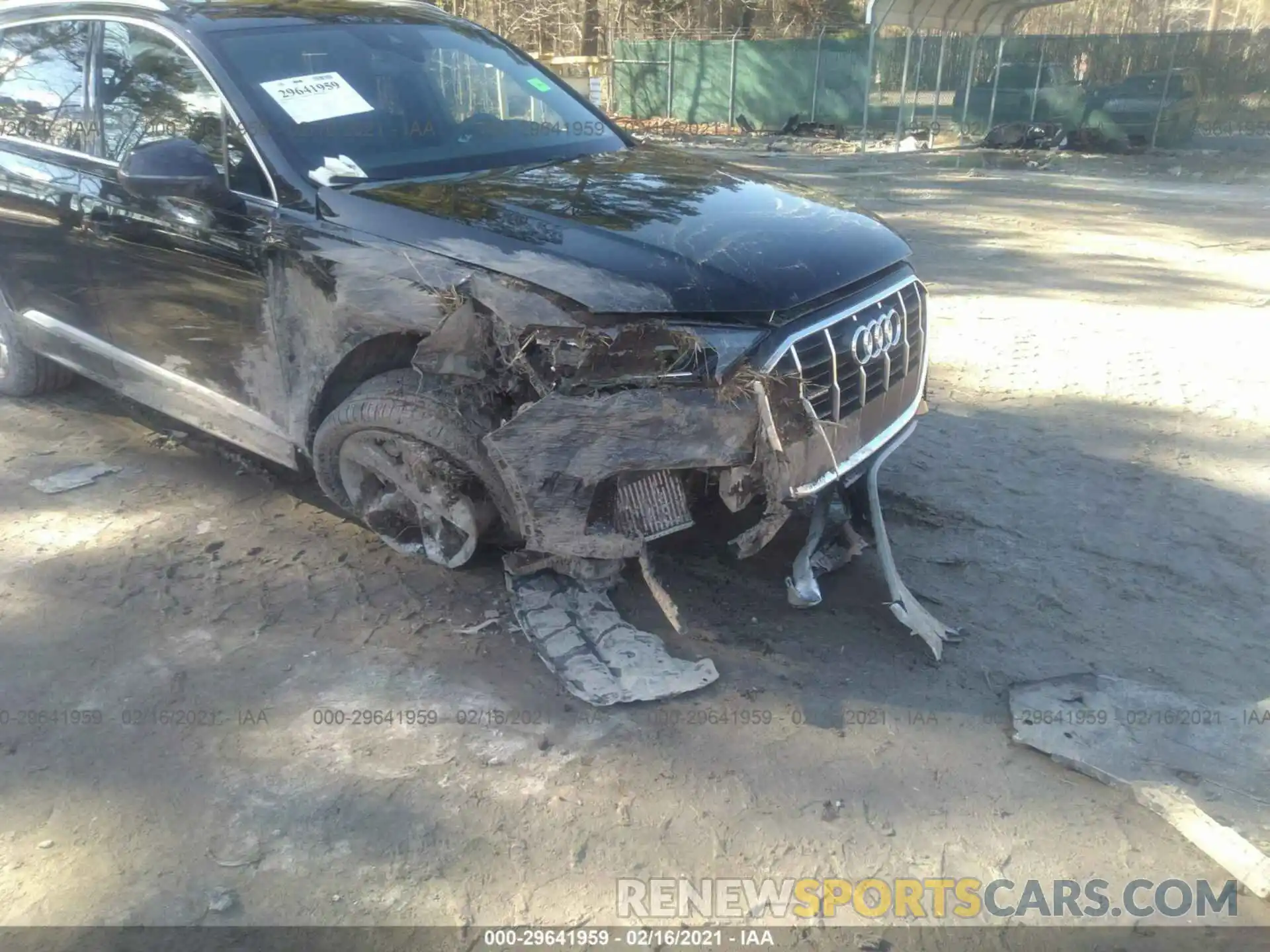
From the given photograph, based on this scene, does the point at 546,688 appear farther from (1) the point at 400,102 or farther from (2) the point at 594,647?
(1) the point at 400,102

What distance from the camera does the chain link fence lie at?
65.2 feet

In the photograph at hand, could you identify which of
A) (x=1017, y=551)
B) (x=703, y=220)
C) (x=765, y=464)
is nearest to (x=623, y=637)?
(x=765, y=464)

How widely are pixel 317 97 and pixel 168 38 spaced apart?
0.72 m

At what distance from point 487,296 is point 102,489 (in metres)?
2.58

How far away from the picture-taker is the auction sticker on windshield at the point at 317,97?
363 centimetres

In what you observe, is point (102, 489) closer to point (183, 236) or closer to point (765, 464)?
point (183, 236)

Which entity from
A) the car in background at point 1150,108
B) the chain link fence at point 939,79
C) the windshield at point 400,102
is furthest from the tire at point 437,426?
the car in background at point 1150,108

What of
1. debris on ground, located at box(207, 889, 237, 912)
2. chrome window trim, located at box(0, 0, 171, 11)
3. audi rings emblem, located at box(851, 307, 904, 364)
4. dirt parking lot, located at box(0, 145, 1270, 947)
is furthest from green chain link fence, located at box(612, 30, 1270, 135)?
debris on ground, located at box(207, 889, 237, 912)

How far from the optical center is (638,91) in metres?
26.9

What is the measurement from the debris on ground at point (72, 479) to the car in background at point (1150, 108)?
2033cm

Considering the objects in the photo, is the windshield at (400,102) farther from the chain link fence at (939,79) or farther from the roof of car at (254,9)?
the chain link fence at (939,79)

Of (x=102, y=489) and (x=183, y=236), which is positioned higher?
(x=183, y=236)

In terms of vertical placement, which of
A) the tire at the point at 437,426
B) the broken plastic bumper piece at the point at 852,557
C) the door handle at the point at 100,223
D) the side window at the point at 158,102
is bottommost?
the broken plastic bumper piece at the point at 852,557

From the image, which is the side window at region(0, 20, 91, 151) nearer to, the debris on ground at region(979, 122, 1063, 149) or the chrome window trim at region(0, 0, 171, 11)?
the chrome window trim at region(0, 0, 171, 11)
